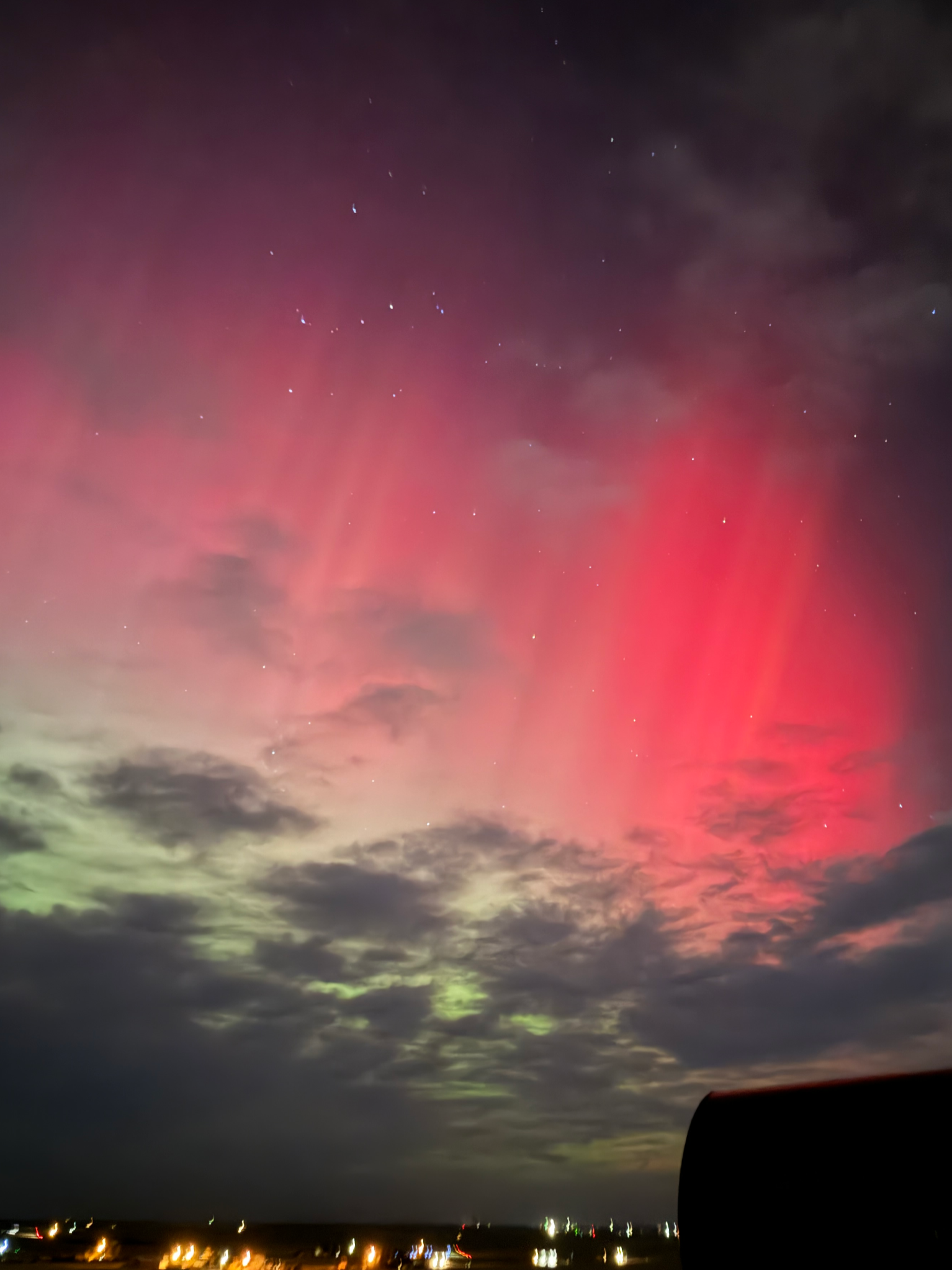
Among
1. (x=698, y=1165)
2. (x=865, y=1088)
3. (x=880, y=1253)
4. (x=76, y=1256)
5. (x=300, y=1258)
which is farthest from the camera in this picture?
(x=300, y=1258)

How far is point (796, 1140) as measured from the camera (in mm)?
15664

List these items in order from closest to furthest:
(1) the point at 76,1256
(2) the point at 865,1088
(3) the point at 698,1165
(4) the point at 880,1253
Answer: (4) the point at 880,1253, (2) the point at 865,1088, (3) the point at 698,1165, (1) the point at 76,1256

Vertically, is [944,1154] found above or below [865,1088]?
below

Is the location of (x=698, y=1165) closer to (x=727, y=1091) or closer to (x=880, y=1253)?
(x=727, y=1091)

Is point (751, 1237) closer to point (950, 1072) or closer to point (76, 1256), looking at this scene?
point (950, 1072)

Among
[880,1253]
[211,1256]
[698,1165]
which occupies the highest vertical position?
[698,1165]

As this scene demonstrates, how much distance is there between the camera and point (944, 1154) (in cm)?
1407

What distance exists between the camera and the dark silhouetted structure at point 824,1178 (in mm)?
14039

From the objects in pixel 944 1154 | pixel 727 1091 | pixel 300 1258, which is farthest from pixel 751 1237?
pixel 300 1258

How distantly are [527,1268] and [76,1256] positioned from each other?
61.1 m

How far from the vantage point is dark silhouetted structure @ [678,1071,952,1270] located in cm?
1404

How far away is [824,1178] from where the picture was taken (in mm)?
14992

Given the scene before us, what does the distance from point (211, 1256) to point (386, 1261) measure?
25579 mm

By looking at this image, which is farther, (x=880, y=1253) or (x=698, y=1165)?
(x=698, y=1165)
